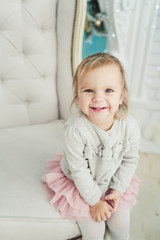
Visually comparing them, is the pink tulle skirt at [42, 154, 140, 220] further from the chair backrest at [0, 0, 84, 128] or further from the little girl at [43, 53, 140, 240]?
the chair backrest at [0, 0, 84, 128]

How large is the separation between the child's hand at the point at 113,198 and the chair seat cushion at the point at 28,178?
147 millimetres

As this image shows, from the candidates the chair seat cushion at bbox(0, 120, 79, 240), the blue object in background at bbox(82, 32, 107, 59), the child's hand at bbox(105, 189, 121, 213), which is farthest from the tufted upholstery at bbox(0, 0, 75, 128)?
the blue object in background at bbox(82, 32, 107, 59)

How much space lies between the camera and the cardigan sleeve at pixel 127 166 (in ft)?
2.79

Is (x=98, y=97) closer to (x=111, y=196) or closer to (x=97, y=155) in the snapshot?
(x=97, y=155)

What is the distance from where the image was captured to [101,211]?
2.52 ft

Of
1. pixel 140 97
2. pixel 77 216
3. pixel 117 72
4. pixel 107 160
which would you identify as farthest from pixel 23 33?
pixel 140 97

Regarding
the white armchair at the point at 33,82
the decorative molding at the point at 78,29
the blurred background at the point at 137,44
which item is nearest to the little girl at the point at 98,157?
the white armchair at the point at 33,82

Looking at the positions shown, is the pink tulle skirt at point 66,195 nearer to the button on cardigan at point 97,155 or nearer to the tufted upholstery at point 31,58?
the button on cardigan at point 97,155

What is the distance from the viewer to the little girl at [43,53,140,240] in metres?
0.74

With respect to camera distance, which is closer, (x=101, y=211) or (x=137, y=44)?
(x=101, y=211)

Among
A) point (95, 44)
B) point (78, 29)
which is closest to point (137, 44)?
point (95, 44)

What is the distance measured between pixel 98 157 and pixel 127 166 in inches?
5.4

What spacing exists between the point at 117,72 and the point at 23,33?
60 cm

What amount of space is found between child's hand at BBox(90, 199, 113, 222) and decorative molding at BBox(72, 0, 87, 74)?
66 centimetres
